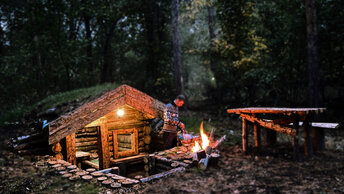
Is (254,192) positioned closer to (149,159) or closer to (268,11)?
(149,159)

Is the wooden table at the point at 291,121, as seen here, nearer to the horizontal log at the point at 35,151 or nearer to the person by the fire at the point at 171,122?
the person by the fire at the point at 171,122

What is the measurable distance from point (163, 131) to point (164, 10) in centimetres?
1492

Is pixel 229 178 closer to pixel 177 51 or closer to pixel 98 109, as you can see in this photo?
pixel 98 109

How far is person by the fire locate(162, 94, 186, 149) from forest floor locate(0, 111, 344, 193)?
6.08 feet

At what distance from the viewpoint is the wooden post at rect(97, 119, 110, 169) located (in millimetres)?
7484

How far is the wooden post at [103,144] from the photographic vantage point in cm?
748

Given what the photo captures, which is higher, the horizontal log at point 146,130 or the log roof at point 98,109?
the log roof at point 98,109

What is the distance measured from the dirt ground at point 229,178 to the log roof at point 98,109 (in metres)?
1.05

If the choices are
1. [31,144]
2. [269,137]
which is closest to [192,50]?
[269,137]

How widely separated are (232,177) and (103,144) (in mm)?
4002

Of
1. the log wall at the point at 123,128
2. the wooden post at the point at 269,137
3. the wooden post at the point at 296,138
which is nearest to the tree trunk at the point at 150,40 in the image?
the log wall at the point at 123,128

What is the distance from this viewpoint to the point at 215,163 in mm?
6949

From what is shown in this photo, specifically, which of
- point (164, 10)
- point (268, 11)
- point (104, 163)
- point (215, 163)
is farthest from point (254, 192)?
point (164, 10)

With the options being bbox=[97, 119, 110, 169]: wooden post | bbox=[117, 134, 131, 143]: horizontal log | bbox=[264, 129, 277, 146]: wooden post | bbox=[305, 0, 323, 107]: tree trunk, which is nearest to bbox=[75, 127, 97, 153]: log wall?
bbox=[117, 134, 131, 143]: horizontal log
